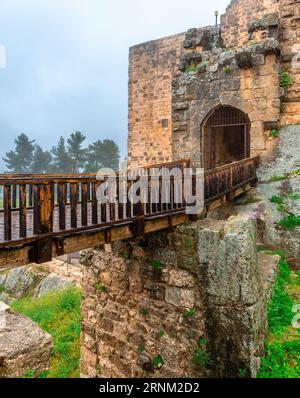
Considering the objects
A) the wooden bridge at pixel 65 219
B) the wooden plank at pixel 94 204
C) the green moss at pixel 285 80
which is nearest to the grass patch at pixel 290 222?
the wooden bridge at pixel 65 219

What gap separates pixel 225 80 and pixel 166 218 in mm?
6107

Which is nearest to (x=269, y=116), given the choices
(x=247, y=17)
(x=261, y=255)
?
(x=261, y=255)

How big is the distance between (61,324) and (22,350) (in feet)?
21.2

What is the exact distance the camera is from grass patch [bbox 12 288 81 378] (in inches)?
303

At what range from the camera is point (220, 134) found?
1177cm

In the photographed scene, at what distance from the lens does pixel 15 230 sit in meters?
3.92

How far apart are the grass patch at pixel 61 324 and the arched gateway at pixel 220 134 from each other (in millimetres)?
6377

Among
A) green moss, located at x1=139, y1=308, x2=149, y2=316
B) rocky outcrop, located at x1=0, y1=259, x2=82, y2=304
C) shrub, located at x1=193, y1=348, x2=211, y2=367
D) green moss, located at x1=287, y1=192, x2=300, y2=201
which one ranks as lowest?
rocky outcrop, located at x1=0, y1=259, x2=82, y2=304

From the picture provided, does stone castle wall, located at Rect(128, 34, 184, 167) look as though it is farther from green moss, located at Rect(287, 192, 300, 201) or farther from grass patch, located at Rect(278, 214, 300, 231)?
grass patch, located at Rect(278, 214, 300, 231)

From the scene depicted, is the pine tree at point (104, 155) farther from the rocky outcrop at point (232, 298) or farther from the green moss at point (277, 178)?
the rocky outcrop at point (232, 298)

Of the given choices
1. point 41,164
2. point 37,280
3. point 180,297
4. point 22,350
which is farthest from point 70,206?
point 41,164

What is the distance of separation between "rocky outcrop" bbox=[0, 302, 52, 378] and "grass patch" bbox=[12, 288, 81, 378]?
319 cm

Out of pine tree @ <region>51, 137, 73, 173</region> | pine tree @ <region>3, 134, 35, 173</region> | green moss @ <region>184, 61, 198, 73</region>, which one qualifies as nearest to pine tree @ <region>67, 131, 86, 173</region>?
pine tree @ <region>51, 137, 73, 173</region>

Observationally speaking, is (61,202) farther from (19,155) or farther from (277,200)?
(19,155)
